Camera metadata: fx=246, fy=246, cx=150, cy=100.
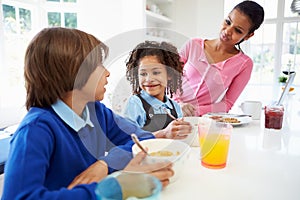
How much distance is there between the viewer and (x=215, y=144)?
728 mm

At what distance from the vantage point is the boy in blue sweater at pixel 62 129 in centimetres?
53

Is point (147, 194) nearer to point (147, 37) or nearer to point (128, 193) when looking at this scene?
point (128, 193)

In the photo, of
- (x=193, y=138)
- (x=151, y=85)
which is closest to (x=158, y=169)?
(x=193, y=138)

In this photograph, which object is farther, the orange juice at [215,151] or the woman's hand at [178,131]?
the woman's hand at [178,131]

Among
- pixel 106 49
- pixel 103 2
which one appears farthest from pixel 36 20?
pixel 106 49

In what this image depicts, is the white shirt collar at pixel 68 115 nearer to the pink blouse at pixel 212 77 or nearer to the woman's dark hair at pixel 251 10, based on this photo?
the pink blouse at pixel 212 77

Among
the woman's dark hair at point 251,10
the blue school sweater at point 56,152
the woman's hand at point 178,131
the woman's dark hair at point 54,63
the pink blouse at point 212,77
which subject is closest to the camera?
the blue school sweater at point 56,152

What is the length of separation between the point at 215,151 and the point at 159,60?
547 millimetres

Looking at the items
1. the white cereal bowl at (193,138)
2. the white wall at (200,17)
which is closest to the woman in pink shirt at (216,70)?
the white cereal bowl at (193,138)

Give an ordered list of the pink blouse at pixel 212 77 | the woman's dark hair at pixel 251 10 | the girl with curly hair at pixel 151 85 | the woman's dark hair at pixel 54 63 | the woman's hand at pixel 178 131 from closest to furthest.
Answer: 1. the woman's dark hair at pixel 54 63
2. the woman's hand at pixel 178 131
3. the girl with curly hair at pixel 151 85
4. the woman's dark hair at pixel 251 10
5. the pink blouse at pixel 212 77

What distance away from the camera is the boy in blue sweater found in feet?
1.72

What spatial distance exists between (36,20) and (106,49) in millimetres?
1999

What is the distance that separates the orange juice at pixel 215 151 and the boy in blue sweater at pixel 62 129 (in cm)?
19

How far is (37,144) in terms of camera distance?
0.57 meters
